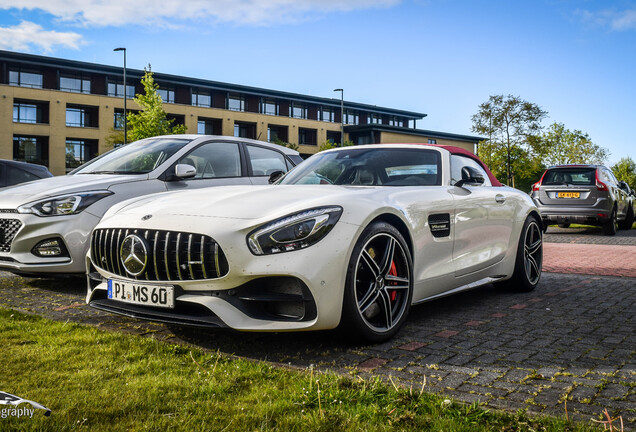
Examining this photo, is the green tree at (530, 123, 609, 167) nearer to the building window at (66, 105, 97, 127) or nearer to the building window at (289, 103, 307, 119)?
the building window at (289, 103, 307, 119)

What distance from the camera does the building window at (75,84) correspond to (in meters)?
47.4

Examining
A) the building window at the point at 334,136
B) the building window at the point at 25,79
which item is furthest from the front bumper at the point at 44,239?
the building window at the point at 334,136

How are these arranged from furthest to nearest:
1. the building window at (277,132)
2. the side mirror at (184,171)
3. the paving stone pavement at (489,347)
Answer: the building window at (277,132), the side mirror at (184,171), the paving stone pavement at (489,347)

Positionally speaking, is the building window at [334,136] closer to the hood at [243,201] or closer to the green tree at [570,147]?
the green tree at [570,147]

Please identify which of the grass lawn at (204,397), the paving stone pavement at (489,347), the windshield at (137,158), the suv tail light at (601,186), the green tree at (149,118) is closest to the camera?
the grass lawn at (204,397)

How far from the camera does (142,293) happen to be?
3.69 m

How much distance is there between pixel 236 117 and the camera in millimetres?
56844

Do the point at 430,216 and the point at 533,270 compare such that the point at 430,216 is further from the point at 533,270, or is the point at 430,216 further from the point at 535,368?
the point at 533,270

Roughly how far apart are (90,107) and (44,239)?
47.3 meters

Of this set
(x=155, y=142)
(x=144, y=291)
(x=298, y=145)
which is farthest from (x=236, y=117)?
→ (x=144, y=291)

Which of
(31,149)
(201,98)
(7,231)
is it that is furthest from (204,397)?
(201,98)

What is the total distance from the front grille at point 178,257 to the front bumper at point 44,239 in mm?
2066

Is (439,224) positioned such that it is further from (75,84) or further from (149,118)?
(75,84)

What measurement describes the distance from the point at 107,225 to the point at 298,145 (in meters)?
58.4
